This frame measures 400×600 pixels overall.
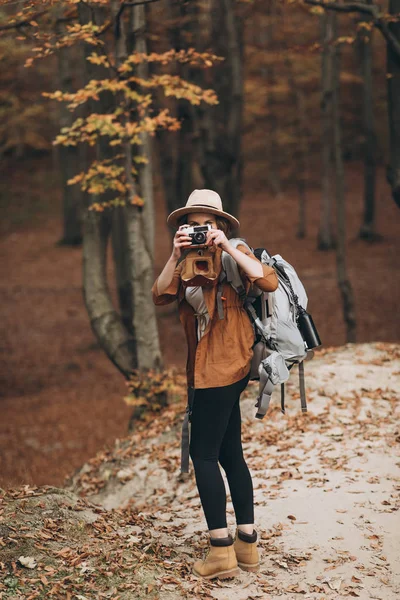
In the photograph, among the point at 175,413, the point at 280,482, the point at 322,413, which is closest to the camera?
the point at 280,482

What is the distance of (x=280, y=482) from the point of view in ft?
20.9

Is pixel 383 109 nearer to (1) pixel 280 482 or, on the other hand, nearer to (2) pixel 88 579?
(1) pixel 280 482

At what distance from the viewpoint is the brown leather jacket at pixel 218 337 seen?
423 centimetres

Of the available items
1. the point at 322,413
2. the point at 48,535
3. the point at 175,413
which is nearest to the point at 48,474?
the point at 175,413

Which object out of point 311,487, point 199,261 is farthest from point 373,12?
point 199,261

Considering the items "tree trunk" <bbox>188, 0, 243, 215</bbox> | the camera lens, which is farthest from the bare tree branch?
the camera lens

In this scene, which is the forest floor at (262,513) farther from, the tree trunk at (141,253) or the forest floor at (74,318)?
the forest floor at (74,318)

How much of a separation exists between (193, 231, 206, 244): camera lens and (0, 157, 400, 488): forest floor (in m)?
4.01

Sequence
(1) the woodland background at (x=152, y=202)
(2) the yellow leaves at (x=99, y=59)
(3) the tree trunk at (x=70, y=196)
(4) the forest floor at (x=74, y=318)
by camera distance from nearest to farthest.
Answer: (2) the yellow leaves at (x=99, y=59) → (1) the woodland background at (x=152, y=202) → (4) the forest floor at (x=74, y=318) → (3) the tree trunk at (x=70, y=196)

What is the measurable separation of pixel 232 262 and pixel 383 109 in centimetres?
2771

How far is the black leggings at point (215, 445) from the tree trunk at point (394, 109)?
5.63m

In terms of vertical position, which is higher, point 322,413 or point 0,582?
point 0,582

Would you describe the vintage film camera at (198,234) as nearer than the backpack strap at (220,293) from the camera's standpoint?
Yes

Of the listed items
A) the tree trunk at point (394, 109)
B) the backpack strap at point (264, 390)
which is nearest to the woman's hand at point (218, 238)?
the backpack strap at point (264, 390)
